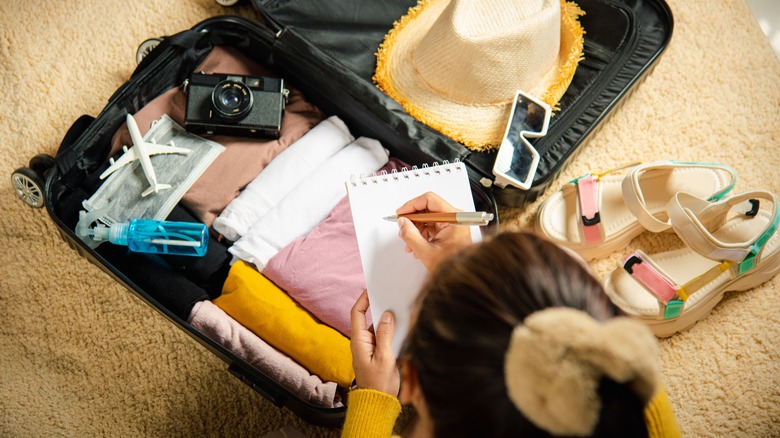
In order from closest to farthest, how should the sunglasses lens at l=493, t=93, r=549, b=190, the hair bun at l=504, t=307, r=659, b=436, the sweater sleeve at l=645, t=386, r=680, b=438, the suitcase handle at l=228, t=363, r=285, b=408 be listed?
1. the hair bun at l=504, t=307, r=659, b=436
2. the sweater sleeve at l=645, t=386, r=680, b=438
3. the suitcase handle at l=228, t=363, r=285, b=408
4. the sunglasses lens at l=493, t=93, r=549, b=190

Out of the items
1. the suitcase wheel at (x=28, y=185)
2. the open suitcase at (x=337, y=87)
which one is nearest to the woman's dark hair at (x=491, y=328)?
the open suitcase at (x=337, y=87)

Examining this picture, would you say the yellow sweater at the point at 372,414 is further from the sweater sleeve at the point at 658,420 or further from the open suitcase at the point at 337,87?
the open suitcase at the point at 337,87

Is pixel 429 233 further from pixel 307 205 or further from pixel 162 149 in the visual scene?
pixel 162 149

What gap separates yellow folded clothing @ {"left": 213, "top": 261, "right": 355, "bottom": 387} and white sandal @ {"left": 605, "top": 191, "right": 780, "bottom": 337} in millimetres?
506

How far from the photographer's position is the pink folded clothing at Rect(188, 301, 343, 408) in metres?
0.83

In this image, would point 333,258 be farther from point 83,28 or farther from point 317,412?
point 83,28

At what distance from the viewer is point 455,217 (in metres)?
0.67

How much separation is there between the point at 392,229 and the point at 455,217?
5.0 inches

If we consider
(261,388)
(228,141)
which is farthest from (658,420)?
(228,141)

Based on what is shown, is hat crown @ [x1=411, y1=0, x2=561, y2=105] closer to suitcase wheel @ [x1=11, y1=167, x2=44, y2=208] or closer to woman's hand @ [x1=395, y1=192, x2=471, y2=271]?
woman's hand @ [x1=395, y1=192, x2=471, y2=271]

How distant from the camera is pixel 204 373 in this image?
3.27 ft

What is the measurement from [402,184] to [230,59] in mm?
449

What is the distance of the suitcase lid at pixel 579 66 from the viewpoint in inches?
36.9

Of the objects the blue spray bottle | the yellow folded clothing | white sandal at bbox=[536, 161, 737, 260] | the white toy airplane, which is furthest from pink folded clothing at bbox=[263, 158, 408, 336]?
white sandal at bbox=[536, 161, 737, 260]
